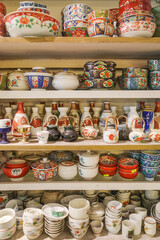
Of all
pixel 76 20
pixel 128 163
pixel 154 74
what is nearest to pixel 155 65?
pixel 154 74

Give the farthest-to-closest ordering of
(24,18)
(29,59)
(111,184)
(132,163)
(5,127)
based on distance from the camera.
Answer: (29,59)
(132,163)
(111,184)
(5,127)
(24,18)

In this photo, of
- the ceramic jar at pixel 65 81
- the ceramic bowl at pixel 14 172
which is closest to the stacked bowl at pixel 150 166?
the ceramic jar at pixel 65 81

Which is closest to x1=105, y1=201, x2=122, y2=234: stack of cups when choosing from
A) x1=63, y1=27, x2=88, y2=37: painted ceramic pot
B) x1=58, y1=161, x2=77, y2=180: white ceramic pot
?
x1=58, y1=161, x2=77, y2=180: white ceramic pot

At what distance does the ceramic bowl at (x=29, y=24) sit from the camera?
1.20 meters

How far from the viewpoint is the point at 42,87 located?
54.5 inches

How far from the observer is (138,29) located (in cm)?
124

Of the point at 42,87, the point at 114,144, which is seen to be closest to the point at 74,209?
the point at 114,144

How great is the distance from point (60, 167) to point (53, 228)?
42 cm

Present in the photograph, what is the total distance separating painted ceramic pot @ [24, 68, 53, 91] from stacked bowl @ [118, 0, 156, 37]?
60cm

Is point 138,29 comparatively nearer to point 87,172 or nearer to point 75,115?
point 75,115

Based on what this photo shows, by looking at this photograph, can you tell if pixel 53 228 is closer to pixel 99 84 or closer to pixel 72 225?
pixel 72 225

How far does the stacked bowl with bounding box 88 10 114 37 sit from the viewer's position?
4.12 feet

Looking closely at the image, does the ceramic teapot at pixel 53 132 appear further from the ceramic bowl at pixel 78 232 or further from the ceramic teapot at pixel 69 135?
the ceramic bowl at pixel 78 232

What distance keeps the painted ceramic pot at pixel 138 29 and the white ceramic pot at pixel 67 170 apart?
1001 mm
